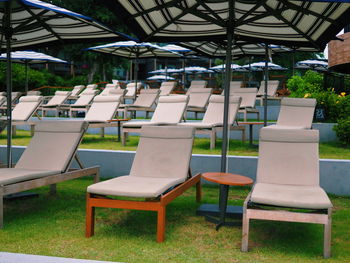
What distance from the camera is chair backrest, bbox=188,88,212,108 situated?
473 inches

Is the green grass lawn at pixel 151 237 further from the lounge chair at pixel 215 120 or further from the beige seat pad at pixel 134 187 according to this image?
the lounge chair at pixel 215 120

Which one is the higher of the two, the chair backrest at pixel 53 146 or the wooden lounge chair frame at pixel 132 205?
the chair backrest at pixel 53 146

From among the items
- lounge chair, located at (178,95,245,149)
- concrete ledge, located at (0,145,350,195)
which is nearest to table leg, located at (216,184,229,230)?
concrete ledge, located at (0,145,350,195)

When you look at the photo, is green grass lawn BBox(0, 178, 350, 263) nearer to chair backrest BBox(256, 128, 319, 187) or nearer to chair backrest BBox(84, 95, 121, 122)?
chair backrest BBox(256, 128, 319, 187)

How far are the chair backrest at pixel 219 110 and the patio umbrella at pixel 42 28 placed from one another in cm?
362

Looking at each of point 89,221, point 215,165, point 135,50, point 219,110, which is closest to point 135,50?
point 135,50

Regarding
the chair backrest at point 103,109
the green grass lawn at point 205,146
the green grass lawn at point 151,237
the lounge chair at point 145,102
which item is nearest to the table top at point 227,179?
the green grass lawn at point 151,237

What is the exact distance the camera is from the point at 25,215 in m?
4.91

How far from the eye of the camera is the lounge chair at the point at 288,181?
374 centimetres

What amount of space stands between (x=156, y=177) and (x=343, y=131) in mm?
5624

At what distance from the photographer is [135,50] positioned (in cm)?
1441

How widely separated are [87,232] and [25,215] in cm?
118

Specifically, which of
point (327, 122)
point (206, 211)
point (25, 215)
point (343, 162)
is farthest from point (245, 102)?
point (25, 215)

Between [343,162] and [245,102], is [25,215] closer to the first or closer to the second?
[343,162]
